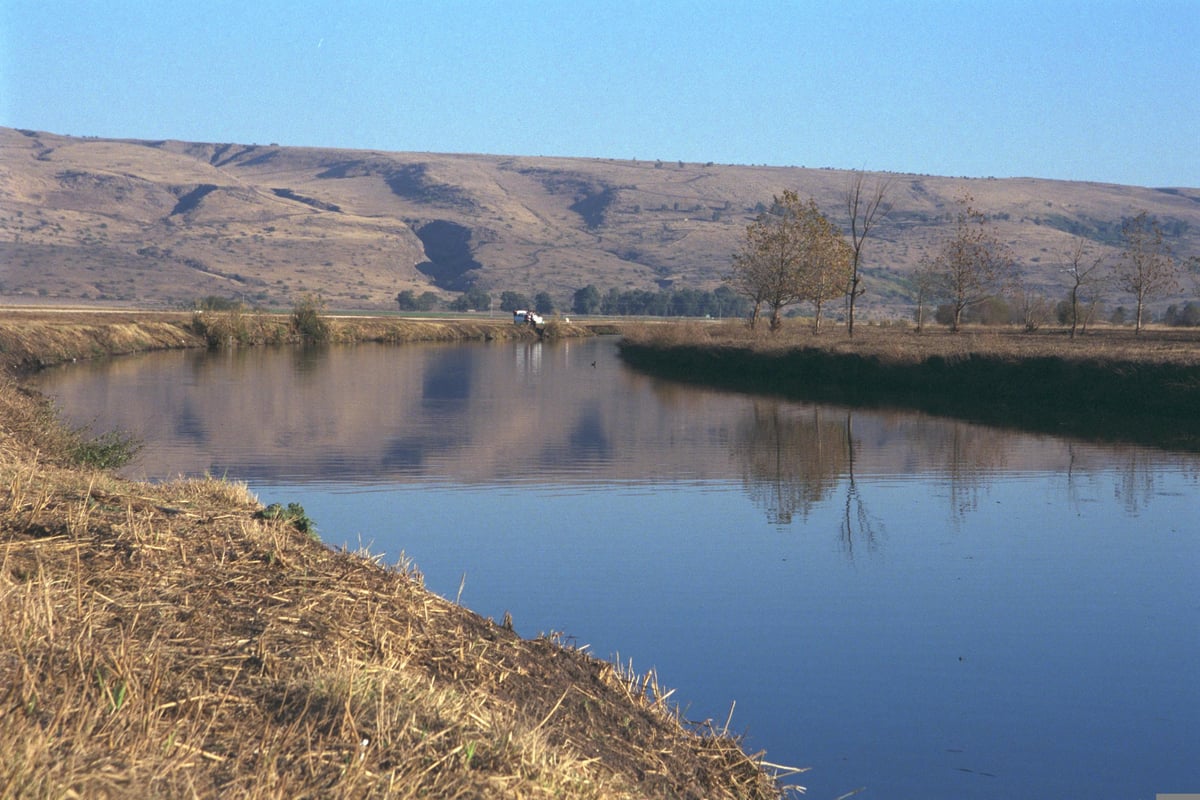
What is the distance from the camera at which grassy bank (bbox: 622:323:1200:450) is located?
31219 millimetres

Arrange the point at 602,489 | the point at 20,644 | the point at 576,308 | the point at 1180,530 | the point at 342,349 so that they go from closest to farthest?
the point at 20,644
the point at 1180,530
the point at 602,489
the point at 342,349
the point at 576,308

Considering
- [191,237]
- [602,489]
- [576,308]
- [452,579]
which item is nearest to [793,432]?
[602,489]

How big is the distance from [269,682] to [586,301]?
134 metres

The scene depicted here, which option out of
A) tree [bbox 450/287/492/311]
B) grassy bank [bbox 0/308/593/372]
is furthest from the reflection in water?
tree [bbox 450/287/492/311]

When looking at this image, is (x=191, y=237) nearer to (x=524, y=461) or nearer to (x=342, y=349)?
(x=342, y=349)

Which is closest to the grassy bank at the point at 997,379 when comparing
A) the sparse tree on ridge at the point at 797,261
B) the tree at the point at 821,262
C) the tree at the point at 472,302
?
the tree at the point at 821,262

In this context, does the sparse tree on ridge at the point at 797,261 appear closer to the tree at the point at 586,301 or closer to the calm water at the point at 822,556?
the calm water at the point at 822,556

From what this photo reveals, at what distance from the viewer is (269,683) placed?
19.2ft

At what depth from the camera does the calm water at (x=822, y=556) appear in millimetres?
9523

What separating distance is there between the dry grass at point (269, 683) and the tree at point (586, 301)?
12962 centimetres

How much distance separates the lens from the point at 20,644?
5660 millimetres

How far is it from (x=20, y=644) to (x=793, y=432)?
2461 centimetres

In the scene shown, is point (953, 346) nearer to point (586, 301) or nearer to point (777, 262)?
point (777, 262)

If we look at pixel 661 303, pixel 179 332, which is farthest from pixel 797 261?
pixel 661 303
